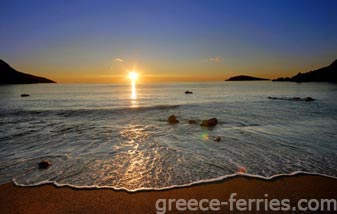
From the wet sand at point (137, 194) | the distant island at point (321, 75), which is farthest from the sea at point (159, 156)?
the distant island at point (321, 75)

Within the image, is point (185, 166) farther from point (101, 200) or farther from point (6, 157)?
point (6, 157)

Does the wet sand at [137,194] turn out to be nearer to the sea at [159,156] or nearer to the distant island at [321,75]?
the sea at [159,156]

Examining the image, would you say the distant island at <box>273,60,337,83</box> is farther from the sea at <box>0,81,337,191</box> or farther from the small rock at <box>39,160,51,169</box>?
the small rock at <box>39,160,51,169</box>

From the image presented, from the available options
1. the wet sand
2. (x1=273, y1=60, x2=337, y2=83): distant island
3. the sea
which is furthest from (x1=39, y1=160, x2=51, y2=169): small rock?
(x1=273, y1=60, x2=337, y2=83): distant island

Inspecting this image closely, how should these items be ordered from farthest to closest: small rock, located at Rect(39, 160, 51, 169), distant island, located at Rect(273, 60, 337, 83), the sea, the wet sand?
distant island, located at Rect(273, 60, 337, 83) → small rock, located at Rect(39, 160, 51, 169) → the sea → the wet sand

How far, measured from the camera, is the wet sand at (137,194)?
551cm

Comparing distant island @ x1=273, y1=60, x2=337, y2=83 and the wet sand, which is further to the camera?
distant island @ x1=273, y1=60, x2=337, y2=83

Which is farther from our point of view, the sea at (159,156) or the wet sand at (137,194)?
the sea at (159,156)

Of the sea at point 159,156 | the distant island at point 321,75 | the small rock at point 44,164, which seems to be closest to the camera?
the sea at point 159,156

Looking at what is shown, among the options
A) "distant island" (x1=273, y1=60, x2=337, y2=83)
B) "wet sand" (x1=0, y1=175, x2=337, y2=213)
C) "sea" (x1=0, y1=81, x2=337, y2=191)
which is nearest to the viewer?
"wet sand" (x1=0, y1=175, x2=337, y2=213)

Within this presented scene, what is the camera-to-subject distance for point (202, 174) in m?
7.58

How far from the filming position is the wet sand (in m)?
5.51

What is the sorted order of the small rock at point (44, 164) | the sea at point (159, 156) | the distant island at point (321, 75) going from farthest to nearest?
1. the distant island at point (321, 75)
2. the small rock at point (44, 164)
3. the sea at point (159, 156)

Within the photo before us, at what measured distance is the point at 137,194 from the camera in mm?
6184
